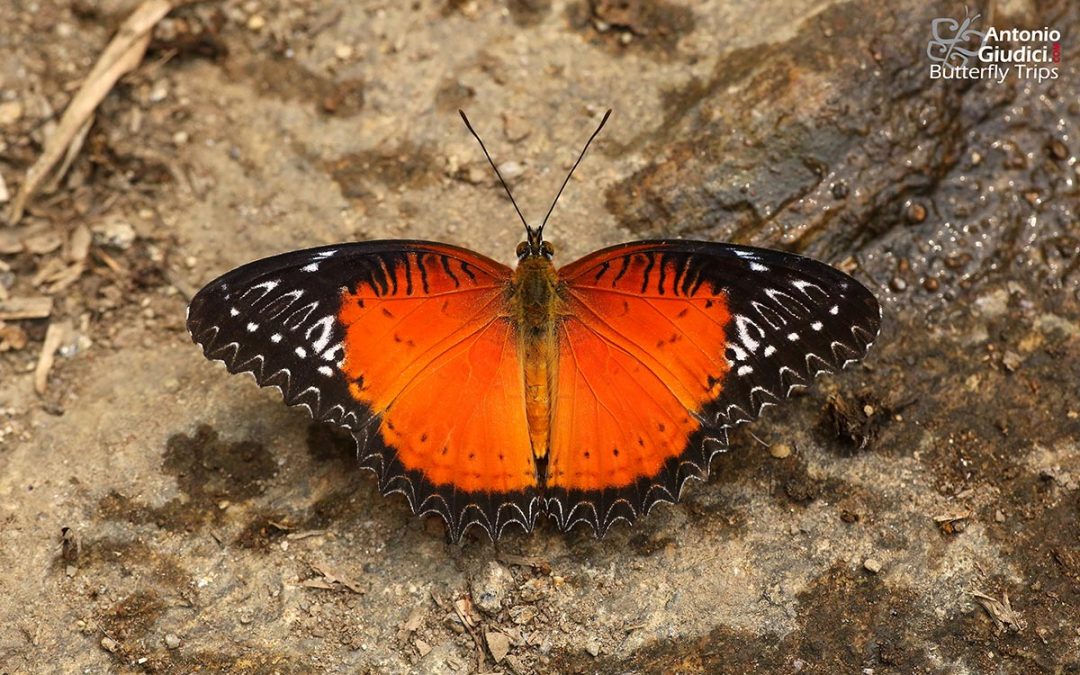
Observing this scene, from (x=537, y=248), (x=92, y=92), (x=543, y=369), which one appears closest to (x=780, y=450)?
(x=543, y=369)

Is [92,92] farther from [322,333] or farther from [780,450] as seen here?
[780,450]

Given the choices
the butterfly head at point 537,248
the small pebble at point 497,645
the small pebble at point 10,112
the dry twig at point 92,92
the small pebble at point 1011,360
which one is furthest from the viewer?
the small pebble at point 10,112

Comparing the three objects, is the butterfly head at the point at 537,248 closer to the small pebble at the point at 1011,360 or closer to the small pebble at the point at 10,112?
the small pebble at the point at 1011,360

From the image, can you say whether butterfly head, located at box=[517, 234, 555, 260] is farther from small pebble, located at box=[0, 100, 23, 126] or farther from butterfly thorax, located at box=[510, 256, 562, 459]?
small pebble, located at box=[0, 100, 23, 126]

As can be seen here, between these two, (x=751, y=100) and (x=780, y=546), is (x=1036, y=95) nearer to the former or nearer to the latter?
(x=751, y=100)

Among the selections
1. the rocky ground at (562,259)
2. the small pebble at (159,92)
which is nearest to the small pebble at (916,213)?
the rocky ground at (562,259)

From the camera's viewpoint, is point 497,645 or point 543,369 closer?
point 497,645

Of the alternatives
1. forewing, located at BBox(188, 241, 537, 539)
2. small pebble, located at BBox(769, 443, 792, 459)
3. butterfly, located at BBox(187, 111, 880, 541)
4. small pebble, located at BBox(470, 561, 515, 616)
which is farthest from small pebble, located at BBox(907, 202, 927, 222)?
small pebble, located at BBox(470, 561, 515, 616)

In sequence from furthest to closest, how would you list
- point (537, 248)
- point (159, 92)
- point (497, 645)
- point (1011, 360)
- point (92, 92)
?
point (159, 92) → point (92, 92) → point (1011, 360) → point (537, 248) → point (497, 645)

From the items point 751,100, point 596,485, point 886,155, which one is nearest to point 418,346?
point 596,485
